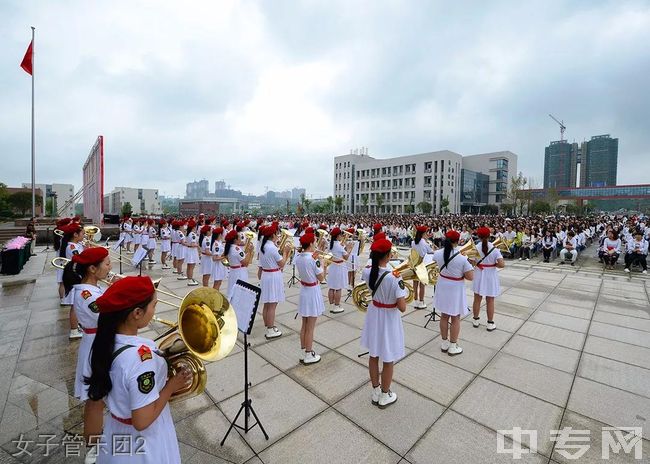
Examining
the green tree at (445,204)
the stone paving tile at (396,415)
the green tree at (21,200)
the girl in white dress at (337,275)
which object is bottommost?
the stone paving tile at (396,415)

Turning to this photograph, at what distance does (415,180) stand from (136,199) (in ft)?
367

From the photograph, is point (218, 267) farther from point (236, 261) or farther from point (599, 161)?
point (599, 161)

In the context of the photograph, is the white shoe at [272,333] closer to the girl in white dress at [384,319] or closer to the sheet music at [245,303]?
the girl in white dress at [384,319]

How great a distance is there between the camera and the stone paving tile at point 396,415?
11.7 ft

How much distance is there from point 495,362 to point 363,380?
2.47m

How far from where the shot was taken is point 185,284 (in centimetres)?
1102

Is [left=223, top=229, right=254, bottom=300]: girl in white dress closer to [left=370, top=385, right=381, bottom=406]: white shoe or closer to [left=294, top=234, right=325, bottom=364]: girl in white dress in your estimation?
[left=294, top=234, right=325, bottom=364]: girl in white dress

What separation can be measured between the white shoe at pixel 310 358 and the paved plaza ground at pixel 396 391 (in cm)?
17

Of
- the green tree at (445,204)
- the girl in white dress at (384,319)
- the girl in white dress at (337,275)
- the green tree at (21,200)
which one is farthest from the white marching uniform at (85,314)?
the green tree at (445,204)

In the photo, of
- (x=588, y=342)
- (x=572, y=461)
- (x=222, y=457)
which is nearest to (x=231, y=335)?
(x=222, y=457)

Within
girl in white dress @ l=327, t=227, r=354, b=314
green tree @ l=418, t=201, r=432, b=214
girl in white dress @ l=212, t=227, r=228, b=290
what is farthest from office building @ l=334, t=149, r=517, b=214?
girl in white dress @ l=212, t=227, r=228, b=290

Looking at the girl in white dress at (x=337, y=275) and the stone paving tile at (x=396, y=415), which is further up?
the girl in white dress at (x=337, y=275)

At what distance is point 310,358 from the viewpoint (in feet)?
17.2

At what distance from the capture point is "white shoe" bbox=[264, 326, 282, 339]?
627cm
